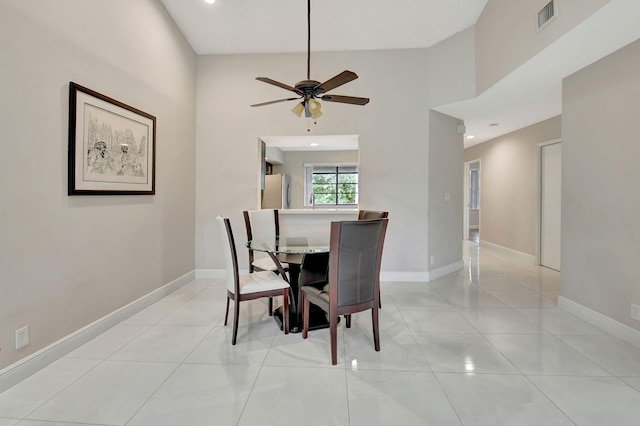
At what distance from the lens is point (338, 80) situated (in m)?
2.27

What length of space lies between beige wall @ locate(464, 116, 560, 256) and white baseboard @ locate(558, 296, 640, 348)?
8.18ft

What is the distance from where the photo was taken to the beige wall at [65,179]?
1.82 m

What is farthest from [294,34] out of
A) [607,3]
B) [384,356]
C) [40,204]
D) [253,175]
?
[384,356]

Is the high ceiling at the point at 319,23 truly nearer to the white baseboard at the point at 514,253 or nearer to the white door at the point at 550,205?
the white door at the point at 550,205

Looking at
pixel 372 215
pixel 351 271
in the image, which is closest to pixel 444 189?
pixel 372 215

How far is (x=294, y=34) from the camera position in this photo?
3.78 metres

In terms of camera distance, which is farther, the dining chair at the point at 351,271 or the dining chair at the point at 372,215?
the dining chair at the point at 372,215

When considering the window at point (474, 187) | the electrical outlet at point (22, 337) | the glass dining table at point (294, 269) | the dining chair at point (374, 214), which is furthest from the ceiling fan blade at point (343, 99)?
the window at point (474, 187)

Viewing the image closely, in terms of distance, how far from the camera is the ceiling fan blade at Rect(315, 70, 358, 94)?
217cm

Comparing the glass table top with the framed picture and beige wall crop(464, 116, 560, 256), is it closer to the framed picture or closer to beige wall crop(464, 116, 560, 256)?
the framed picture

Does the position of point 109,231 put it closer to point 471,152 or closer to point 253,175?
point 253,175

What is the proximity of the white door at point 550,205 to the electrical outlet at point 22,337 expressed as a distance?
6.28 metres

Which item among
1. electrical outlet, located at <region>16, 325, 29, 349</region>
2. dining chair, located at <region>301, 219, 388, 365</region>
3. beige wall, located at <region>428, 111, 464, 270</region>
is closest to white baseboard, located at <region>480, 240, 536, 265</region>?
beige wall, located at <region>428, 111, 464, 270</region>

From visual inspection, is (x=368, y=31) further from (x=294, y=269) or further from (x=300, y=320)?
(x=300, y=320)
